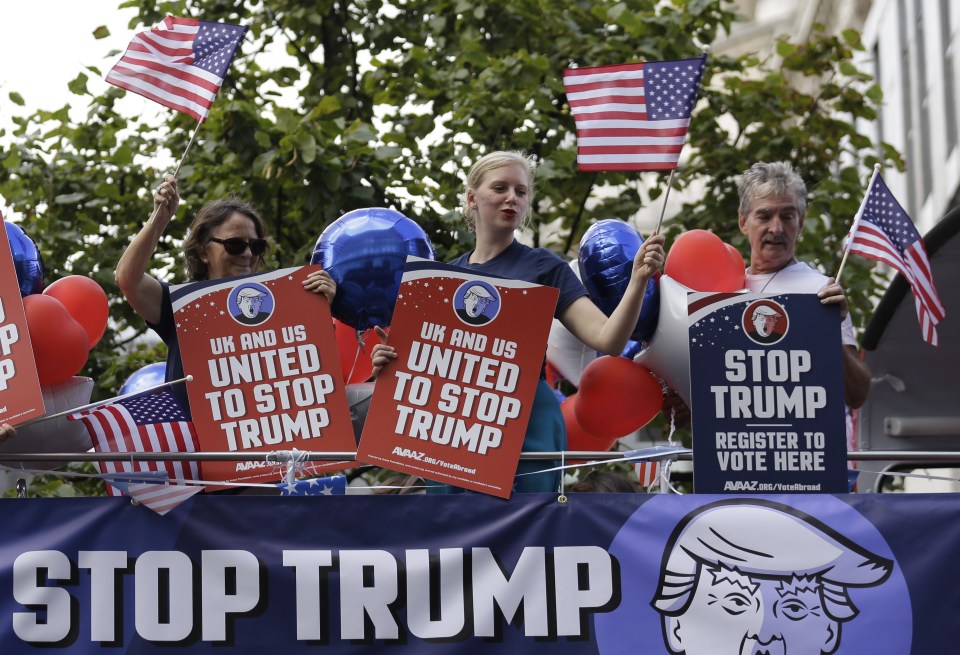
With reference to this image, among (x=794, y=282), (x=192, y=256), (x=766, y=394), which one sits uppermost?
(x=192, y=256)

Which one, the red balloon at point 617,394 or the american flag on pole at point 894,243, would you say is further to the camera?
the red balloon at point 617,394

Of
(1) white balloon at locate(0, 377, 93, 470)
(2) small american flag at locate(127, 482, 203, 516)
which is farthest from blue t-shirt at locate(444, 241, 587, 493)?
(1) white balloon at locate(0, 377, 93, 470)

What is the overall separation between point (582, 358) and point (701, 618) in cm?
192

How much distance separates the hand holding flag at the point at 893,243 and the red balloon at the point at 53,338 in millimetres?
3109

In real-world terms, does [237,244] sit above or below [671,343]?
above

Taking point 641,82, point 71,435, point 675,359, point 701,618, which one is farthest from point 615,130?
point 71,435

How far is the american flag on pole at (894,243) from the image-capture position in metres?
5.96

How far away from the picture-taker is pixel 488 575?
545cm

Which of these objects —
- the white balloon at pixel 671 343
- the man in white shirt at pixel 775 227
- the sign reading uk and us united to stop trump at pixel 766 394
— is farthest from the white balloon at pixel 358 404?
the man in white shirt at pixel 775 227

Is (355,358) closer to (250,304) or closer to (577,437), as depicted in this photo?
(577,437)

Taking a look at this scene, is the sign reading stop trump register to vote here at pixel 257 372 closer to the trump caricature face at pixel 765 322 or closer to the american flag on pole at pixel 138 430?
the american flag on pole at pixel 138 430

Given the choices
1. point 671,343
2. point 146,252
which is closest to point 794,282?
point 671,343

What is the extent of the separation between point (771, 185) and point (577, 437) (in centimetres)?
153

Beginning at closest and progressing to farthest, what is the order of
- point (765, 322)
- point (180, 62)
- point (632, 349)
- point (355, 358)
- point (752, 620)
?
point (752, 620) → point (765, 322) → point (180, 62) → point (632, 349) → point (355, 358)
